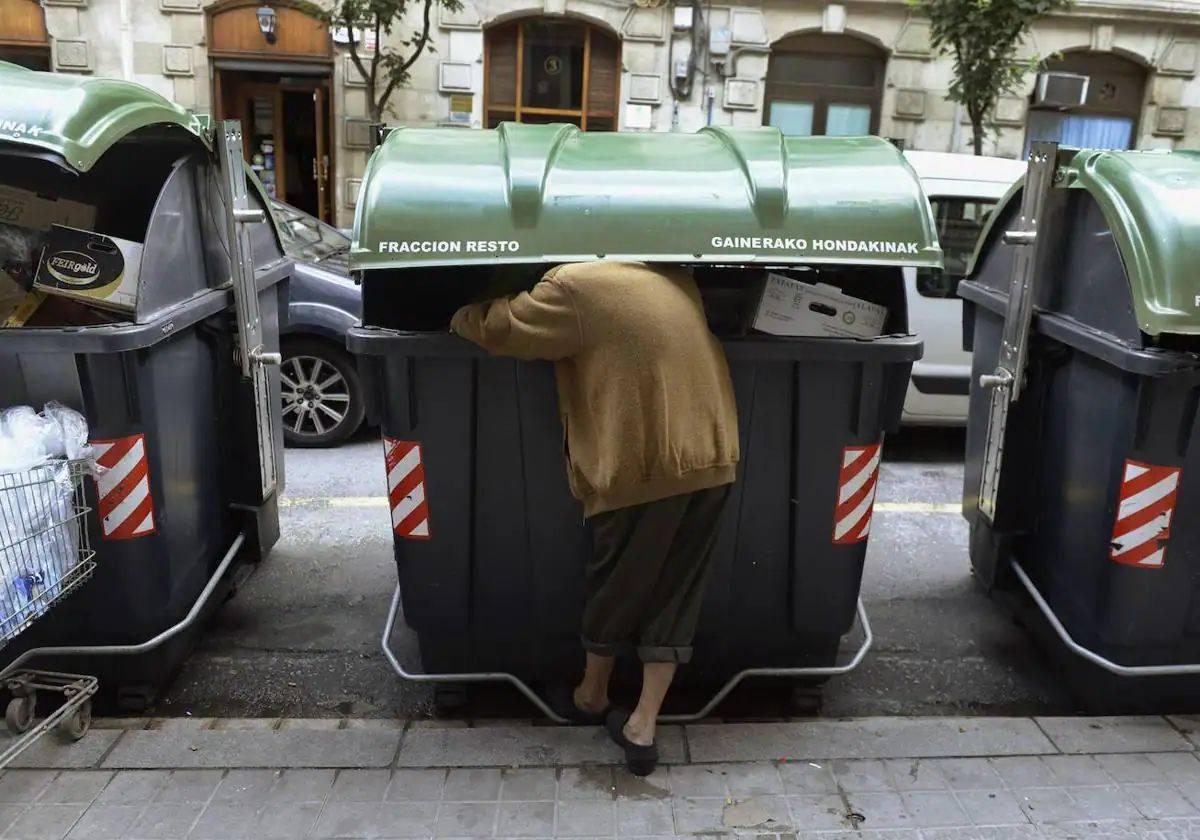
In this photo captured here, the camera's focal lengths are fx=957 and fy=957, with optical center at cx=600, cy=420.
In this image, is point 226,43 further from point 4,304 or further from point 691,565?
point 691,565

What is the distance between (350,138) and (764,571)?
11.0 metres

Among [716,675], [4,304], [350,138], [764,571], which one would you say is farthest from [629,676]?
[350,138]

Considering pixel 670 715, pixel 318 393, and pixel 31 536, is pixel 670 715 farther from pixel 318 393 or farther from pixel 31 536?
pixel 318 393

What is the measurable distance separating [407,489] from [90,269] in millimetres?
1158

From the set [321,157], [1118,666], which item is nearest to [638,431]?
[1118,666]

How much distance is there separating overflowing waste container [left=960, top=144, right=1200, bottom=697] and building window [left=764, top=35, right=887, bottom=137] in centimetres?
1023

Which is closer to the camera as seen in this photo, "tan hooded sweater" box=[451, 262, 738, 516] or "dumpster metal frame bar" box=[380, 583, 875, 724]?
"tan hooded sweater" box=[451, 262, 738, 516]

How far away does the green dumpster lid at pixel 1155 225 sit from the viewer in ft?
8.66

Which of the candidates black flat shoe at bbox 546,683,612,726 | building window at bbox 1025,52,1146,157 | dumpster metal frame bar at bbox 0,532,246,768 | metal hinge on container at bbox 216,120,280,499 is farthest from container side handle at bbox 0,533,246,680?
building window at bbox 1025,52,1146,157

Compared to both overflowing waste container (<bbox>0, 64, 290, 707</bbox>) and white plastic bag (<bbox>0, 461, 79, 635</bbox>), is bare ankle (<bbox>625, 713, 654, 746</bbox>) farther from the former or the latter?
white plastic bag (<bbox>0, 461, 79, 635</bbox>)

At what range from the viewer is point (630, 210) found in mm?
2713

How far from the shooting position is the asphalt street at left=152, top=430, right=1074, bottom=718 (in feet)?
11.3

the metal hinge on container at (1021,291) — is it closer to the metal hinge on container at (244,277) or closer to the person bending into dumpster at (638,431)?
the person bending into dumpster at (638,431)

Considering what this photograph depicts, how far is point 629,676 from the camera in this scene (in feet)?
10.7
